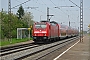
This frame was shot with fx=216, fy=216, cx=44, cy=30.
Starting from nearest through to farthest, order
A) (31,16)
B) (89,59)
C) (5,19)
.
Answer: (89,59) < (5,19) < (31,16)

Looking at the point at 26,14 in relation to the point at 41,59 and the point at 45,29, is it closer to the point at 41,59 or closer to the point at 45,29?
the point at 45,29

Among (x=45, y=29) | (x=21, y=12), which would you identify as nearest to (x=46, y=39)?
(x=45, y=29)

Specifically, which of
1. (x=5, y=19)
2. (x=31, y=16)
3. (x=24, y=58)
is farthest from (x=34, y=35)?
(x=31, y=16)

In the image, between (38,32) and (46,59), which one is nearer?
(46,59)

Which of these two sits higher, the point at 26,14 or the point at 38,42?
the point at 26,14

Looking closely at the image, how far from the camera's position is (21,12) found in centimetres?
13012

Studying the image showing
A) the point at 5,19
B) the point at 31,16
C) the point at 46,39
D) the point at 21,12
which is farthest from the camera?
the point at 21,12

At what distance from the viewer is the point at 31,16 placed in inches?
3917

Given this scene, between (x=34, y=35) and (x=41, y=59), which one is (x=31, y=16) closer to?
(x=34, y=35)

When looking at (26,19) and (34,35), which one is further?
(26,19)

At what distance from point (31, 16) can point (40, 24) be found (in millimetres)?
67507

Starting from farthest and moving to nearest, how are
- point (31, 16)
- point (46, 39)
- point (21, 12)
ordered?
Answer: point (21, 12)
point (31, 16)
point (46, 39)

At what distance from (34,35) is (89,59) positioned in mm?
18348

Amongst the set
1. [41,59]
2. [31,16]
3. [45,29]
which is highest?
[31,16]
